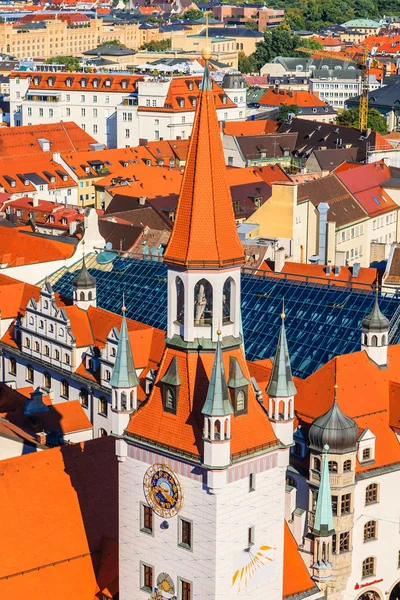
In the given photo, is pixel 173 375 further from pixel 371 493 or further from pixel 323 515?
pixel 371 493

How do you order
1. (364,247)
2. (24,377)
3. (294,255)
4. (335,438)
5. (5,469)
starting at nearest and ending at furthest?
(5,469), (335,438), (24,377), (294,255), (364,247)

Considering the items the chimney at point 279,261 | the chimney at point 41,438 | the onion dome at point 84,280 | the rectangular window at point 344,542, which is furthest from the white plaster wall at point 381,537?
the chimney at point 279,261

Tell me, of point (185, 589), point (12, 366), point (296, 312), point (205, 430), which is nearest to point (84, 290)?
point (12, 366)

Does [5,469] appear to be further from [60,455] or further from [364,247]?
[364,247]

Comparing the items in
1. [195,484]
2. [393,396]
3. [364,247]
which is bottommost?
[364,247]

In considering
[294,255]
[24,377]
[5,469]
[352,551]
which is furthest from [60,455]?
[294,255]

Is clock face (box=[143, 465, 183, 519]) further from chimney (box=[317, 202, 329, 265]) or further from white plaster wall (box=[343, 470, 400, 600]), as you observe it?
chimney (box=[317, 202, 329, 265])

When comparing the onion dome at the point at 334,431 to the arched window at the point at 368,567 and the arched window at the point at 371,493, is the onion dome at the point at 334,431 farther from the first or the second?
the arched window at the point at 368,567
